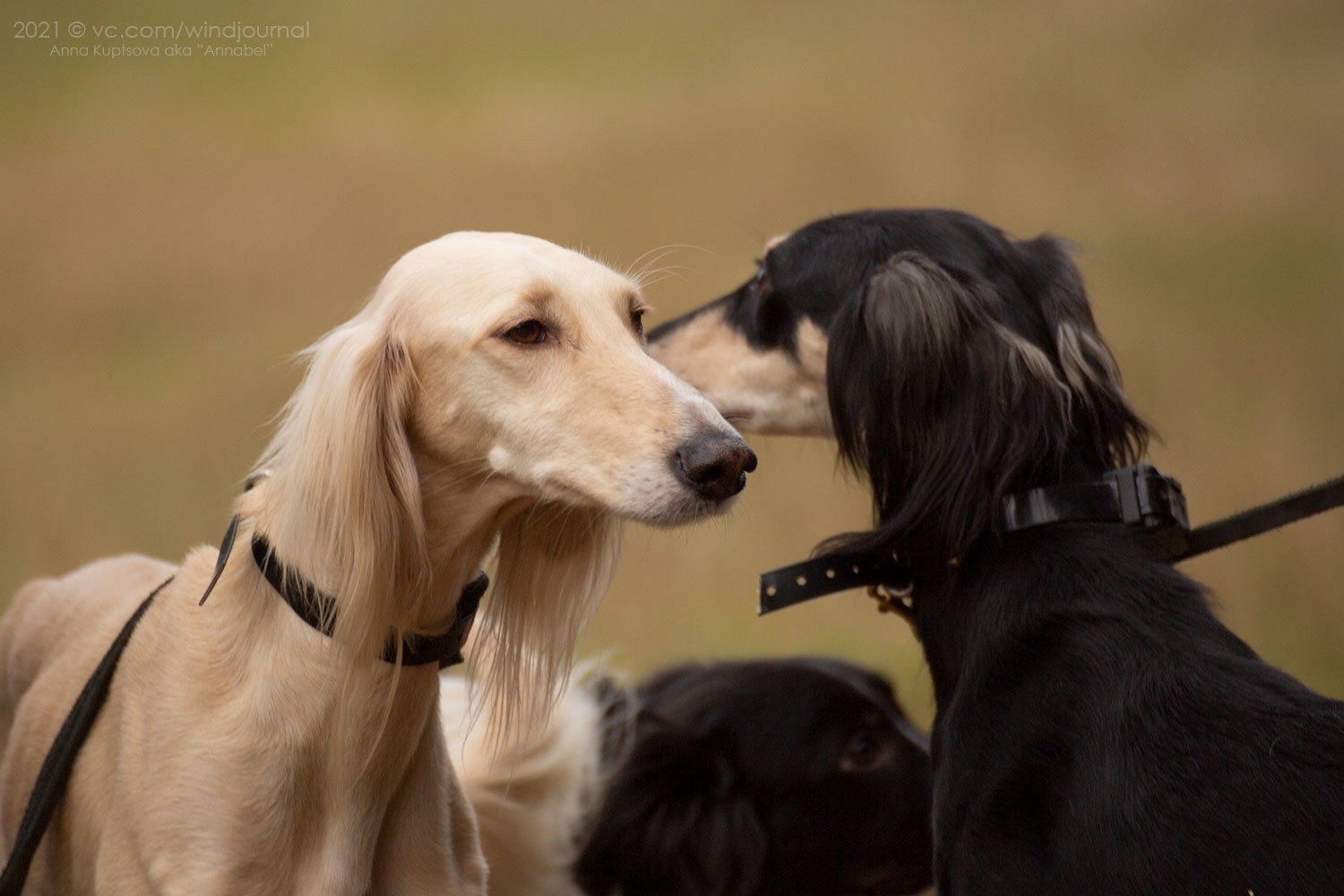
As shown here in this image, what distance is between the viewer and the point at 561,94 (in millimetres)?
6797

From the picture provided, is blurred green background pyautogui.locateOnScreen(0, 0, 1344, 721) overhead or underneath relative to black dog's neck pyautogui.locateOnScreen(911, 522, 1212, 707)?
overhead

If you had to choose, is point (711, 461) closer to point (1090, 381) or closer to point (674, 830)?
point (1090, 381)

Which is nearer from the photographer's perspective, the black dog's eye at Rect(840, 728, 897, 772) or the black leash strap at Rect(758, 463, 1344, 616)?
the black leash strap at Rect(758, 463, 1344, 616)

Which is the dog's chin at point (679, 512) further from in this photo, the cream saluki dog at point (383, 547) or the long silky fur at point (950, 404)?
the long silky fur at point (950, 404)

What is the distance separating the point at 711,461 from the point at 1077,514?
836mm

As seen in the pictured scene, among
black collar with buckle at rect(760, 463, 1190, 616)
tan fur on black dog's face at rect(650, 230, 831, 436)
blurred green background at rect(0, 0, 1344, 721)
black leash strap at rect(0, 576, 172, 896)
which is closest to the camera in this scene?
black leash strap at rect(0, 576, 172, 896)

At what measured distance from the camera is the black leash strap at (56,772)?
2.00 meters

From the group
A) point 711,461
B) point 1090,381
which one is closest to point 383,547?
point 711,461

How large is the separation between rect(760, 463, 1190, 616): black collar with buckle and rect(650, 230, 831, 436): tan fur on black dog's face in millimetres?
402

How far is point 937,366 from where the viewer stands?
2.29 meters

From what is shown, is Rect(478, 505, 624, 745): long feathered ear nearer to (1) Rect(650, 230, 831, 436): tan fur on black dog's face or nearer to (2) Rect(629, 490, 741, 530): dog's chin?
(2) Rect(629, 490, 741, 530): dog's chin

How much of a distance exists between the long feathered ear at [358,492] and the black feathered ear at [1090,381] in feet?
4.15

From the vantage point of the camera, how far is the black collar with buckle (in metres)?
2.13

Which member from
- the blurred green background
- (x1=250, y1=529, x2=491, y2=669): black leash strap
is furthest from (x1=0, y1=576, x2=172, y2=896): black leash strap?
the blurred green background
